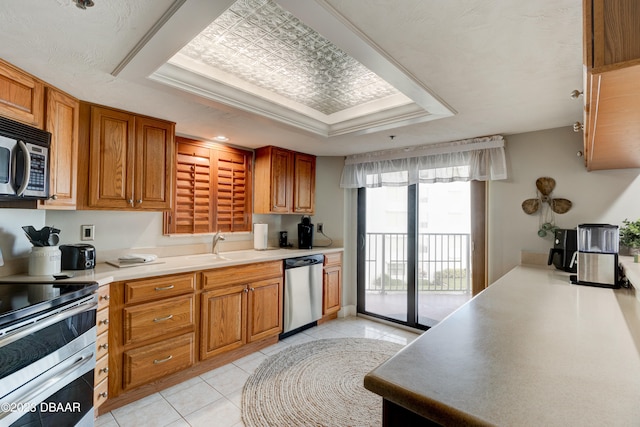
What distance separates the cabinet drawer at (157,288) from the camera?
79.8 inches

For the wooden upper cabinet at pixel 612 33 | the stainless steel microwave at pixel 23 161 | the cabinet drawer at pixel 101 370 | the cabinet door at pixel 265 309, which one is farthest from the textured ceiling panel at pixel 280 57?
the cabinet drawer at pixel 101 370

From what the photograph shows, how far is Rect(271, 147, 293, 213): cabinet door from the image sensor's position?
3.38 meters

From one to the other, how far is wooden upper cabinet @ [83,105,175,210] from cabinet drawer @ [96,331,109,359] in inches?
36.7

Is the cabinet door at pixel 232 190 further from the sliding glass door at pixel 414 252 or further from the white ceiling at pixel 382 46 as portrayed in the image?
the sliding glass door at pixel 414 252

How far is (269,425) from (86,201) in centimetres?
203

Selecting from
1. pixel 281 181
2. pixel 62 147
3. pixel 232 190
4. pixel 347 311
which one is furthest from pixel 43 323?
pixel 347 311

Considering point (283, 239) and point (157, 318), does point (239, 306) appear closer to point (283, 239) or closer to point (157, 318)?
point (157, 318)

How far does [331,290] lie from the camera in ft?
12.1

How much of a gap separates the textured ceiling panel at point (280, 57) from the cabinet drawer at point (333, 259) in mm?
1916

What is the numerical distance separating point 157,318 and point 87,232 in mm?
1000

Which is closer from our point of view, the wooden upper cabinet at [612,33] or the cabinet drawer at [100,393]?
the wooden upper cabinet at [612,33]

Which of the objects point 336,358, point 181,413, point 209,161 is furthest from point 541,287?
point 209,161

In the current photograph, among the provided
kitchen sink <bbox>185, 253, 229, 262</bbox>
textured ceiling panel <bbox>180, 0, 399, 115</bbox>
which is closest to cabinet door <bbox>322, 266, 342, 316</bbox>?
kitchen sink <bbox>185, 253, 229, 262</bbox>

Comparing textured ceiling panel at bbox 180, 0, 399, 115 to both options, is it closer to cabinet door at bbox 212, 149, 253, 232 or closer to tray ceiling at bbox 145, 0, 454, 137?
tray ceiling at bbox 145, 0, 454, 137
